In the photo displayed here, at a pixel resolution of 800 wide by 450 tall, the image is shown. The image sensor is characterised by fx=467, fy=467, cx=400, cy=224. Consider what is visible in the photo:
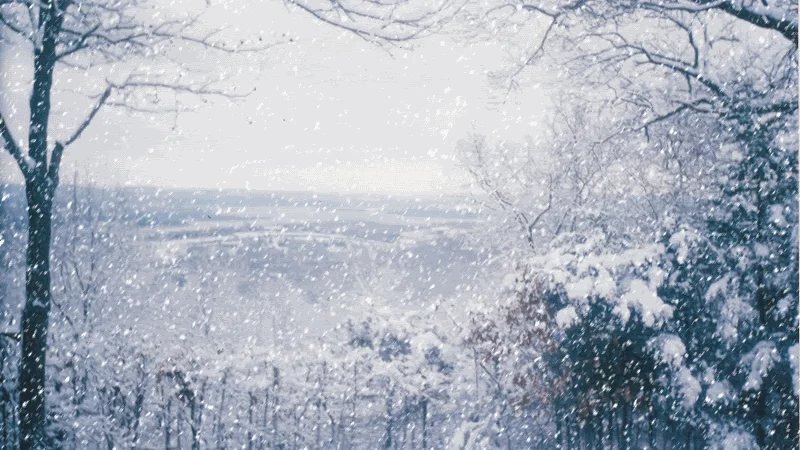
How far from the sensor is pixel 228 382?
7016 mm

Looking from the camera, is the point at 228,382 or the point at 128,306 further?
the point at 128,306

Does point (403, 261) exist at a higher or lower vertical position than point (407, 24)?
lower

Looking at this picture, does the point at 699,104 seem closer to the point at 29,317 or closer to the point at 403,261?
the point at 29,317

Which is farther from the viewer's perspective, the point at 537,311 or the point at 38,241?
the point at 537,311

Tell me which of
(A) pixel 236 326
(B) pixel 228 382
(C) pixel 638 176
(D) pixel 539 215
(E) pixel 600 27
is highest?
(E) pixel 600 27

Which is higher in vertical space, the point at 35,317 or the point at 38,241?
the point at 38,241

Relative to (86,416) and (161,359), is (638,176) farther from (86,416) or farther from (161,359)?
(86,416)

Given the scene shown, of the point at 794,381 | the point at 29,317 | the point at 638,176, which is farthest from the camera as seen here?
the point at 638,176

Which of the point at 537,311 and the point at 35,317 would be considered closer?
the point at 35,317

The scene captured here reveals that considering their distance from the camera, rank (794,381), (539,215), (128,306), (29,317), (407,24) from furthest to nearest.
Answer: (128,306) → (539,215) → (794,381) → (29,317) → (407,24)

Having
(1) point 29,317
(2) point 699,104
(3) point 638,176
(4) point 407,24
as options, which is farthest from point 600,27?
(3) point 638,176

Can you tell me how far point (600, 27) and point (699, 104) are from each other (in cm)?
155

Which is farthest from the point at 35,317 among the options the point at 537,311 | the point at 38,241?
the point at 537,311

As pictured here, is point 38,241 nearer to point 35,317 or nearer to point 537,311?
point 35,317
